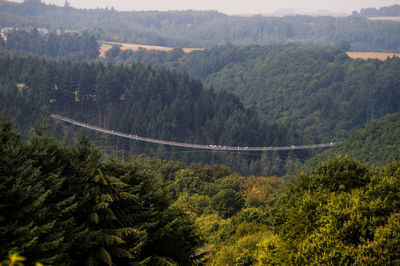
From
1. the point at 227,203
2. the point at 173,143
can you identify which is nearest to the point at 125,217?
the point at 227,203

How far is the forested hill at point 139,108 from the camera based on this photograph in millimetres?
117188

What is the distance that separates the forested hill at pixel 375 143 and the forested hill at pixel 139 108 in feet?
59.1

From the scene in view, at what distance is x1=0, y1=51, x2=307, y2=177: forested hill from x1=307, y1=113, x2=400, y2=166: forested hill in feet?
59.1

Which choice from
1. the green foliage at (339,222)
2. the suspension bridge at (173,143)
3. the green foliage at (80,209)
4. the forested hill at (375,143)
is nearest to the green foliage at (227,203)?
the green foliage at (339,222)

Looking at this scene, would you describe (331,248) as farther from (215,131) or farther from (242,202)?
(215,131)

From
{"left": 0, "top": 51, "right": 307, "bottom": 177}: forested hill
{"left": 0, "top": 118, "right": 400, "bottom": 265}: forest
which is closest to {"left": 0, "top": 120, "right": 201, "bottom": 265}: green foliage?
{"left": 0, "top": 118, "right": 400, "bottom": 265}: forest

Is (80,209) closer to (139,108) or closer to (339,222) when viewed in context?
(339,222)

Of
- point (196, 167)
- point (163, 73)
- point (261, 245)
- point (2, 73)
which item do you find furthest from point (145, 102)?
point (261, 245)

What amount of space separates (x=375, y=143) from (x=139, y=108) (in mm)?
63236

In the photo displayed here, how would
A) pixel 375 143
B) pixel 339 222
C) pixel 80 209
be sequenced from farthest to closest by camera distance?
pixel 375 143
pixel 339 222
pixel 80 209

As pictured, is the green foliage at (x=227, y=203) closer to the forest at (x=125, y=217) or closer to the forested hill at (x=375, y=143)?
the forest at (x=125, y=217)

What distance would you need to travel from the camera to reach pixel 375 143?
327ft

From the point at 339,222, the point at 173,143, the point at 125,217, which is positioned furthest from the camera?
the point at 173,143

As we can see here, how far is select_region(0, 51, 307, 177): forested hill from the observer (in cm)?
11719
